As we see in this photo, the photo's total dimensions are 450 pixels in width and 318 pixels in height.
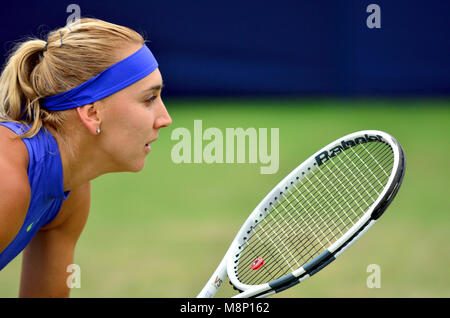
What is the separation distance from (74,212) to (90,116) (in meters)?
0.65

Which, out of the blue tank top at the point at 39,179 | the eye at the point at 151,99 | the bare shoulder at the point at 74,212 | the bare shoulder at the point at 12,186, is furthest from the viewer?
the bare shoulder at the point at 74,212

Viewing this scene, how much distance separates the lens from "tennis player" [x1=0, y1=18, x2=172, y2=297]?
2.57m

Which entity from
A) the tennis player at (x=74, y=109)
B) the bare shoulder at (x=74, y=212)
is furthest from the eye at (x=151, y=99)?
the bare shoulder at (x=74, y=212)

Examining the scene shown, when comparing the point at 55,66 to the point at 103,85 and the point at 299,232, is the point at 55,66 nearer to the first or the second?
the point at 103,85

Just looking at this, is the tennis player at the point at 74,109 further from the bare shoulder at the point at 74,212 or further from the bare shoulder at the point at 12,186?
the bare shoulder at the point at 74,212

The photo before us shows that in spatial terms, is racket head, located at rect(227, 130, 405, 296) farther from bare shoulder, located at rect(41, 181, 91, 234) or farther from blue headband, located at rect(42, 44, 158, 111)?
blue headband, located at rect(42, 44, 158, 111)

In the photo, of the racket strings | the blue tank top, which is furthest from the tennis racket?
the blue tank top

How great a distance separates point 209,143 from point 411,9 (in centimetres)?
437

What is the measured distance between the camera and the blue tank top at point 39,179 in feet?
8.32

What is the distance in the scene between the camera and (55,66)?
2602 millimetres

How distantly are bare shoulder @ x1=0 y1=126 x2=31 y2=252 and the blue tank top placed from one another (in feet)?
0.12

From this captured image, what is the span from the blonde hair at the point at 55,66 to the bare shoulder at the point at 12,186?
7 cm

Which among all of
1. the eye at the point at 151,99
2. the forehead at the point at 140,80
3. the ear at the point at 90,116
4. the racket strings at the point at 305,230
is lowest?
the racket strings at the point at 305,230

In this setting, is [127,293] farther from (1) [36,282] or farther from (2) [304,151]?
(2) [304,151]
